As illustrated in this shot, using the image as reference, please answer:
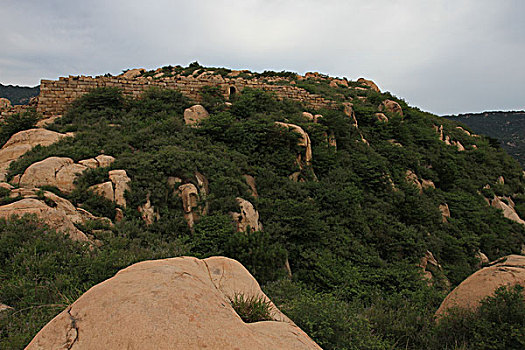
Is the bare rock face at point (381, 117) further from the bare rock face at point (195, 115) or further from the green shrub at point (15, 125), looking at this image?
the green shrub at point (15, 125)

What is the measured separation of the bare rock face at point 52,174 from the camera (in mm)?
6707

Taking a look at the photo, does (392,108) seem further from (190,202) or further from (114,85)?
(114,85)

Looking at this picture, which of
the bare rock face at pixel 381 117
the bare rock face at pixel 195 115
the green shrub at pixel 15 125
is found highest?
the bare rock face at pixel 381 117

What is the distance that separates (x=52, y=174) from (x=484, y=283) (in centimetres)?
1032

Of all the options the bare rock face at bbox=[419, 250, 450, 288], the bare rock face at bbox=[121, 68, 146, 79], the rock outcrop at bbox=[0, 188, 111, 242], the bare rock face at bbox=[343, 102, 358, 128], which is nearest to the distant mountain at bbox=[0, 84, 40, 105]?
the bare rock face at bbox=[121, 68, 146, 79]

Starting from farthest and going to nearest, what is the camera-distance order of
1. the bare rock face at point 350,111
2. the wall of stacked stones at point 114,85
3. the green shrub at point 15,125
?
the bare rock face at point 350,111, the wall of stacked stones at point 114,85, the green shrub at point 15,125

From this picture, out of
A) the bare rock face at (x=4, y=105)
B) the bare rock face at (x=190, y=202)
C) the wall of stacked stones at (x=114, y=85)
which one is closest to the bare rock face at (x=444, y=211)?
the wall of stacked stones at (x=114, y=85)

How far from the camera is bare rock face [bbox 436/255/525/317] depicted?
461cm

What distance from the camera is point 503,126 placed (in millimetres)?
51219

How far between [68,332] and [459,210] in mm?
15339

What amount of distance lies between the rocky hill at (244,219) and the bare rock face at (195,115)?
75 millimetres

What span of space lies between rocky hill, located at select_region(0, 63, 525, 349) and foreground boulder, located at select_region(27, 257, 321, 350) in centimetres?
2

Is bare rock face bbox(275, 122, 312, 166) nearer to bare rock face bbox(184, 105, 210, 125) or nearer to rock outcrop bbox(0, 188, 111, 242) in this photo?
bare rock face bbox(184, 105, 210, 125)

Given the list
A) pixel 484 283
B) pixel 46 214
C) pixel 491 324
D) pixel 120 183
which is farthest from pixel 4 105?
pixel 484 283
